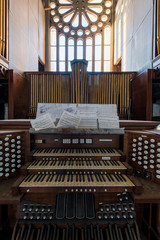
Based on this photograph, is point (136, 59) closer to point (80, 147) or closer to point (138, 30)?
point (138, 30)

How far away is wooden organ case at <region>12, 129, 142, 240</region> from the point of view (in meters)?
1.20

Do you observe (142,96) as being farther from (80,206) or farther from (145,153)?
(80,206)

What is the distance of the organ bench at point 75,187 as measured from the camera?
1204 millimetres

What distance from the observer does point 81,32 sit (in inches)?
289

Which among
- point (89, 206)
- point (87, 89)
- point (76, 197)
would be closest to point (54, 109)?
point (76, 197)

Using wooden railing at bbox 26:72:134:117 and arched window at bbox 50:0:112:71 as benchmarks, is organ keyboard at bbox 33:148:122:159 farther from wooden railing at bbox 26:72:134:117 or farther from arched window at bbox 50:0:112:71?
arched window at bbox 50:0:112:71

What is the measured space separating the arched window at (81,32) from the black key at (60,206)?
23.7 ft

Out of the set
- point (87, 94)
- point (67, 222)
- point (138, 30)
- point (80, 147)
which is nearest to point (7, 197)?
point (67, 222)

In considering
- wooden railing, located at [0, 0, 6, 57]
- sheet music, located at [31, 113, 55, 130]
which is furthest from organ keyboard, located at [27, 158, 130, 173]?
wooden railing, located at [0, 0, 6, 57]

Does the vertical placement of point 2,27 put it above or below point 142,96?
above

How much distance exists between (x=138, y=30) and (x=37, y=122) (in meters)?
3.97

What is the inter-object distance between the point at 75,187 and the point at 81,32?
8.46 metres

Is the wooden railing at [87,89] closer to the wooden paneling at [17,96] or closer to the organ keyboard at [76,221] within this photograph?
the wooden paneling at [17,96]

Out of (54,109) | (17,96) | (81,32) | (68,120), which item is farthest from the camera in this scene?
(81,32)
